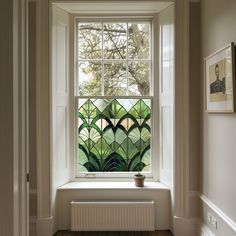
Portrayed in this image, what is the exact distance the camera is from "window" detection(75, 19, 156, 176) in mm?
3672

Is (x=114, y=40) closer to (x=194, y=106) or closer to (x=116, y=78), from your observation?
(x=116, y=78)

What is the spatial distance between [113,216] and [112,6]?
229cm

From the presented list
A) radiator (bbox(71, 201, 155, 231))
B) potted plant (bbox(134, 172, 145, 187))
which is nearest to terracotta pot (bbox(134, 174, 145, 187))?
potted plant (bbox(134, 172, 145, 187))

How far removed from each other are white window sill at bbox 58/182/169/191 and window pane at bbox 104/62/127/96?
107 cm

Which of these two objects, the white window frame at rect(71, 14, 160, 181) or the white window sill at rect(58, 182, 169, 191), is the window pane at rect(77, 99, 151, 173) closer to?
the white window frame at rect(71, 14, 160, 181)

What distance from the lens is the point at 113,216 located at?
129 inches

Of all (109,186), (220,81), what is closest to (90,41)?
(109,186)

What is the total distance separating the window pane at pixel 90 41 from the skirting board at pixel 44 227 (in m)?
1.91

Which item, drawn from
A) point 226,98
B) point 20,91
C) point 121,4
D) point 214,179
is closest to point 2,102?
point 20,91

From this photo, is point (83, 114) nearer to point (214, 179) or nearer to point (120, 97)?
point (120, 97)

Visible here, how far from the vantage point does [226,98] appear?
7.47 feet

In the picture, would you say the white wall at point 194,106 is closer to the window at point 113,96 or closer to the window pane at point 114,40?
the window at point 113,96

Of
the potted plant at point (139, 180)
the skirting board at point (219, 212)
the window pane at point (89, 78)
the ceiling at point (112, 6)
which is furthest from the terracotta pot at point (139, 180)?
the ceiling at point (112, 6)

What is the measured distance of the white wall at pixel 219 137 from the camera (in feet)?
7.41
